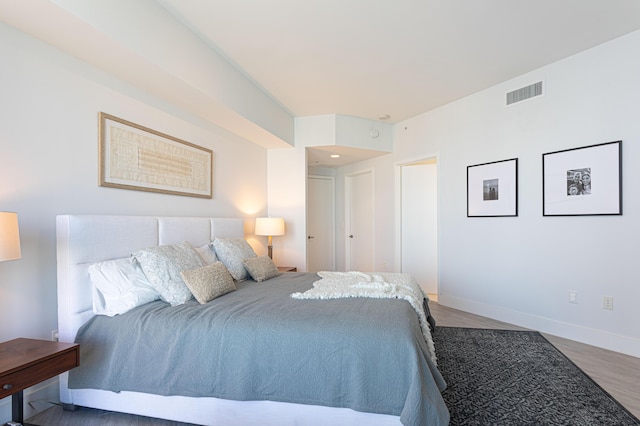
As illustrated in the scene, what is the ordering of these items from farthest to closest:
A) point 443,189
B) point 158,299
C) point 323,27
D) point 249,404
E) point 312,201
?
point 312,201, point 443,189, point 323,27, point 158,299, point 249,404

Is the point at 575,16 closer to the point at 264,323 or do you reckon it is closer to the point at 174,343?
the point at 264,323

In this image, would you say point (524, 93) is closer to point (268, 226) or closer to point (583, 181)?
point (583, 181)

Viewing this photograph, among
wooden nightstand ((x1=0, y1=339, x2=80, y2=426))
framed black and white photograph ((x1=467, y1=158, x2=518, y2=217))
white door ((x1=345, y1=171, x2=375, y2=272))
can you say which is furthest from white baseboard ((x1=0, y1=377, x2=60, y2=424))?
white door ((x1=345, y1=171, x2=375, y2=272))

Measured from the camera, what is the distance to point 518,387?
2.24 m

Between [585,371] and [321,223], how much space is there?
4.76 metres

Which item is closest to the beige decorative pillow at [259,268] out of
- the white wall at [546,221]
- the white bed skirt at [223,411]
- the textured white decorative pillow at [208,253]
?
the textured white decorative pillow at [208,253]

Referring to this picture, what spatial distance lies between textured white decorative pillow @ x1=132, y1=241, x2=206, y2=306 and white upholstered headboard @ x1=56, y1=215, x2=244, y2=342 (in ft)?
0.56

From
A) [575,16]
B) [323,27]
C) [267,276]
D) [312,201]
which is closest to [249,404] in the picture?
[267,276]

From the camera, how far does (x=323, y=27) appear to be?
267 centimetres

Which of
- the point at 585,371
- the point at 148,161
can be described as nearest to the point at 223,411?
the point at 148,161

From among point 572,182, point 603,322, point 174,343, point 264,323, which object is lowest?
point 603,322

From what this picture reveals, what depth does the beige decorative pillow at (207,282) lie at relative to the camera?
2215 millimetres

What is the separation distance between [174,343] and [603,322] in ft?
11.7

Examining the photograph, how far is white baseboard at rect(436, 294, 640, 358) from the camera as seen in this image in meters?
2.82
